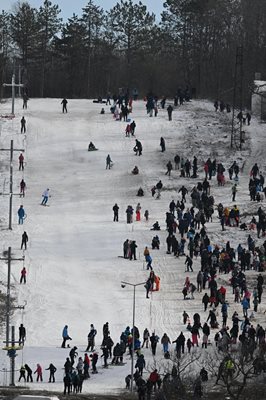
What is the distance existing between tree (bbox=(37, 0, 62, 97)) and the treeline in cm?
8

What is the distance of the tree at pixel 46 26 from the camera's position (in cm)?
10594

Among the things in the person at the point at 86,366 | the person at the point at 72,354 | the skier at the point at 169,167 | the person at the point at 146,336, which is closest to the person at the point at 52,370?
the person at the point at 72,354

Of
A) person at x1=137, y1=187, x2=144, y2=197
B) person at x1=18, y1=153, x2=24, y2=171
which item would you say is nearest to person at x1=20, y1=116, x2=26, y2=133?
person at x1=18, y1=153, x2=24, y2=171

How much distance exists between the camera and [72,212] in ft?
210

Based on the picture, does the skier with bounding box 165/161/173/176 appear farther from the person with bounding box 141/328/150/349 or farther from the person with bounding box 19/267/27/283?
the person with bounding box 141/328/150/349

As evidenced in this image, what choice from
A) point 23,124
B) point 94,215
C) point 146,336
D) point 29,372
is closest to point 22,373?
point 29,372

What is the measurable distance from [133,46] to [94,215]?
50.1m

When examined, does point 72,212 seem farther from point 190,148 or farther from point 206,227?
point 190,148

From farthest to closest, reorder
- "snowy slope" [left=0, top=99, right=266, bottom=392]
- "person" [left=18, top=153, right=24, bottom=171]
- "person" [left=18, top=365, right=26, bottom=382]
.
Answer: "person" [left=18, top=153, right=24, bottom=171], "snowy slope" [left=0, top=99, right=266, bottom=392], "person" [left=18, top=365, right=26, bottom=382]

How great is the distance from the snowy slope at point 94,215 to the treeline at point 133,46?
19680 millimetres

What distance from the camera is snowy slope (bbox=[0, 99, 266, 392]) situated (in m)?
49.1

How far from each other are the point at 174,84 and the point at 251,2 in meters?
9.78

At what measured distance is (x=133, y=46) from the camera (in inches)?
4387

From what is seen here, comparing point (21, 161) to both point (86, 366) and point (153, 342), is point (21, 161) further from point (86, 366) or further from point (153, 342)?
point (86, 366)
